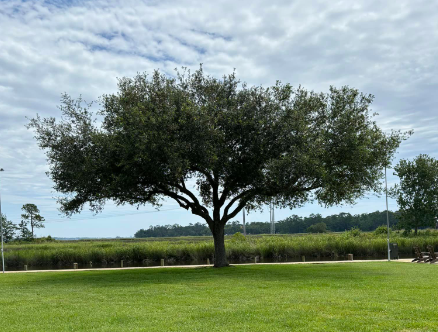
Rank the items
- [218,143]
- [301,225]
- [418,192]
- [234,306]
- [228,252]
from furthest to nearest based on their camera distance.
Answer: [301,225] → [418,192] → [228,252] → [218,143] → [234,306]

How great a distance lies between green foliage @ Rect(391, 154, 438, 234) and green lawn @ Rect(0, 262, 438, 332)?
3527cm

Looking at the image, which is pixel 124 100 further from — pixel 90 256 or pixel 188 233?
pixel 188 233

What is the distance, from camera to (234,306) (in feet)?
35.7

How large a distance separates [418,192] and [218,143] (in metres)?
38.3

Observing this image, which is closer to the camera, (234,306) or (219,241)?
(234,306)

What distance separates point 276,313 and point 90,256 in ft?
104

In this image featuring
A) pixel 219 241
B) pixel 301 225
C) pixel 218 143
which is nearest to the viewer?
pixel 218 143

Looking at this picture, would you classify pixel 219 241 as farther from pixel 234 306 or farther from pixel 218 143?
pixel 234 306

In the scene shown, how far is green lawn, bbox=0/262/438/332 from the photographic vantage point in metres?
8.77

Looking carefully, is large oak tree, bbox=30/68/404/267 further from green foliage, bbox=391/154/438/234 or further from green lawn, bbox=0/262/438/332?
green foliage, bbox=391/154/438/234

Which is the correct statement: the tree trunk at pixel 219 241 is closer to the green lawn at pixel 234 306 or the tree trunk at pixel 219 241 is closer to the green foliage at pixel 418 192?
the green lawn at pixel 234 306

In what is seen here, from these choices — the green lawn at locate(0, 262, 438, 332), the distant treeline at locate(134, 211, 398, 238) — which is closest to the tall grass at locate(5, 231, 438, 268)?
the green lawn at locate(0, 262, 438, 332)

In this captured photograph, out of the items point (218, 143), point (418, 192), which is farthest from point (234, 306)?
point (418, 192)

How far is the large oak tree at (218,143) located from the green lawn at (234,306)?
505 cm
